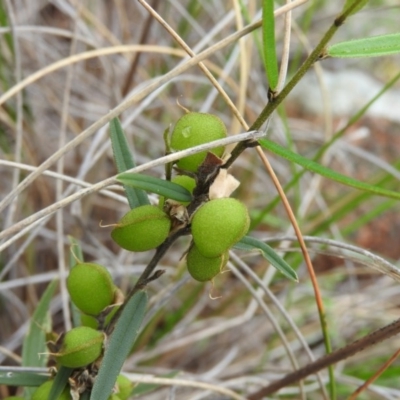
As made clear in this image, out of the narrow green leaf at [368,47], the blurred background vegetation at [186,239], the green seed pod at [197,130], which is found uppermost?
the narrow green leaf at [368,47]

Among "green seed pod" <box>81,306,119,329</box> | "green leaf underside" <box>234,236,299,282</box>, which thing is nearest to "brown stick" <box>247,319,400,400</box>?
"green leaf underside" <box>234,236,299,282</box>

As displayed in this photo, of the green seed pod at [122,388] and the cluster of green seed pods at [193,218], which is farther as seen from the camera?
the green seed pod at [122,388]

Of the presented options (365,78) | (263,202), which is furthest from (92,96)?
(365,78)

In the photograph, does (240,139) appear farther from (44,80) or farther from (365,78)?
(365,78)

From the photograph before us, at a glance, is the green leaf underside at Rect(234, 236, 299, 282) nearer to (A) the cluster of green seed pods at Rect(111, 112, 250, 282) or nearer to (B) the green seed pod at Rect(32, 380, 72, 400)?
(A) the cluster of green seed pods at Rect(111, 112, 250, 282)

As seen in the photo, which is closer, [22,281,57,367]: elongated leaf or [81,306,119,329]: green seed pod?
[81,306,119,329]: green seed pod

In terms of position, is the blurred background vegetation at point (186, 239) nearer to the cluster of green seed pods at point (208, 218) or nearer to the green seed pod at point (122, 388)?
the green seed pod at point (122, 388)

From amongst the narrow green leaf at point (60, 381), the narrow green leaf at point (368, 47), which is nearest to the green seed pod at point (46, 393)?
the narrow green leaf at point (60, 381)
